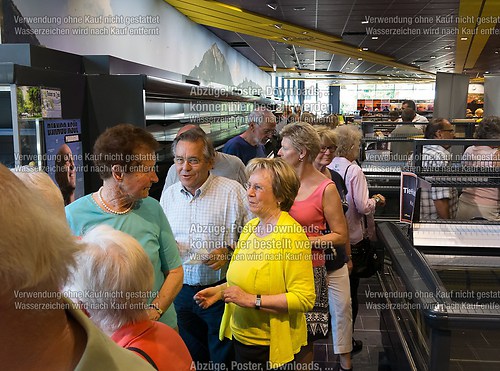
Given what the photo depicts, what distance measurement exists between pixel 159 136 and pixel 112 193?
2.32 m

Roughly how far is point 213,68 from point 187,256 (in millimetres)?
10092

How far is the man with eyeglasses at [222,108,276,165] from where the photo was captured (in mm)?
4633

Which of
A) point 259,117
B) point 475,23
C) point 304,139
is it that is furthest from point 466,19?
point 304,139

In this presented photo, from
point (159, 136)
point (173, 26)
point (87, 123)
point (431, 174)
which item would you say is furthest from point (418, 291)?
point (173, 26)

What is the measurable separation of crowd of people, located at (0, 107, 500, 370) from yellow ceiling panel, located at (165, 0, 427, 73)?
5.48 m

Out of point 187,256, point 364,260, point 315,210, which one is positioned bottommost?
point 364,260

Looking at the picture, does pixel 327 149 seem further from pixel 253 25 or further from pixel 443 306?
pixel 253 25

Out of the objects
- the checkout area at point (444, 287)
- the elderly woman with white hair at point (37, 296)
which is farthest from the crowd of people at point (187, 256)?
the checkout area at point (444, 287)

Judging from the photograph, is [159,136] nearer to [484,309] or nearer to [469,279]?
[469,279]

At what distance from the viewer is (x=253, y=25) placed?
10.5 m

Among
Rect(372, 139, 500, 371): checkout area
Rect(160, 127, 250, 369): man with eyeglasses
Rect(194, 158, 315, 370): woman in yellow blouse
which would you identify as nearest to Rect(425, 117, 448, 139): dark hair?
Rect(372, 139, 500, 371): checkout area

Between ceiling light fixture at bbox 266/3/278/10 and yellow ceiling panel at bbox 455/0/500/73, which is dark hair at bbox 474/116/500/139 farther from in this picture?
ceiling light fixture at bbox 266/3/278/10

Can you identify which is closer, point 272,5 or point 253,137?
point 253,137

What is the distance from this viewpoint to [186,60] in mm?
9383
